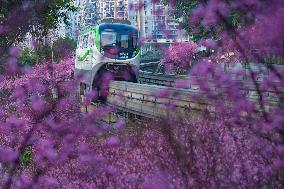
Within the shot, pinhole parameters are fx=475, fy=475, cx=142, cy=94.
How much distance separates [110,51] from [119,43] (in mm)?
589

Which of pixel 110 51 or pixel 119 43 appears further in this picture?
pixel 119 43

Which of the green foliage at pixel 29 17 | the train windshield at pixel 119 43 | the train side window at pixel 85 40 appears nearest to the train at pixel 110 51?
the train windshield at pixel 119 43

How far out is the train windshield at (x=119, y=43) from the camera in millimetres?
20188

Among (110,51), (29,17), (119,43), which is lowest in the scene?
(110,51)

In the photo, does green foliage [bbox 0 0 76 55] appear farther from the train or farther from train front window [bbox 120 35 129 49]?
train front window [bbox 120 35 129 49]

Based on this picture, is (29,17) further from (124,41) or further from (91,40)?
(91,40)

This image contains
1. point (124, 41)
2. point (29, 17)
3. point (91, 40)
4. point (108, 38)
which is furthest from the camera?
point (91, 40)

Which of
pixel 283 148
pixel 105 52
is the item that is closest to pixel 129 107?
pixel 105 52

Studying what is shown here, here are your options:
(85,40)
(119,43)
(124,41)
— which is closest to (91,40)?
(119,43)

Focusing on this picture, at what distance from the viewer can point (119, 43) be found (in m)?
20.6

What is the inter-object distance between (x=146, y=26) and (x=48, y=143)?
11393 centimetres

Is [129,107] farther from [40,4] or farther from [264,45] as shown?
[264,45]

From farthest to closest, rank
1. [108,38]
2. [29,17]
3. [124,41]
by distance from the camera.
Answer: [124,41]
[108,38]
[29,17]

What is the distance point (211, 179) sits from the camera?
4.05 meters
